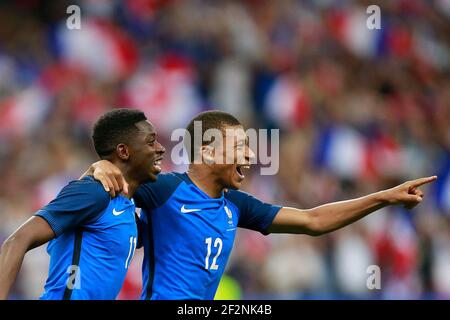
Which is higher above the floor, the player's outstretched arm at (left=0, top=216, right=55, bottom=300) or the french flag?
the french flag

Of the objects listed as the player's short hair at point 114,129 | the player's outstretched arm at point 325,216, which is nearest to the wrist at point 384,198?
the player's outstretched arm at point 325,216

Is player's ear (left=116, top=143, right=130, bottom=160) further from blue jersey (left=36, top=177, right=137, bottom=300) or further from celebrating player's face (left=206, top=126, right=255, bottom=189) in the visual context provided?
celebrating player's face (left=206, top=126, right=255, bottom=189)

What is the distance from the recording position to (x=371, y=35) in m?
11.5

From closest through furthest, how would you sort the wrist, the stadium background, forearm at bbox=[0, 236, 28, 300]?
1. forearm at bbox=[0, 236, 28, 300]
2. the wrist
3. the stadium background

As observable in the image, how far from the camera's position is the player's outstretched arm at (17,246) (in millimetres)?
4148

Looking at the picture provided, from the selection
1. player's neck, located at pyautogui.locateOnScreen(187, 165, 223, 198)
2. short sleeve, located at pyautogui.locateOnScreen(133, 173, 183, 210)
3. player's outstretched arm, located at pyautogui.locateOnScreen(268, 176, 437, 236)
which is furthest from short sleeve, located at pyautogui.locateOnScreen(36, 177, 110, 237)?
player's outstretched arm, located at pyautogui.locateOnScreen(268, 176, 437, 236)

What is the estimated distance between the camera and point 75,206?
4.47 m

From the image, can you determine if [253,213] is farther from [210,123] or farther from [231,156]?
[210,123]

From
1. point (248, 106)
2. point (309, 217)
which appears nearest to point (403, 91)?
point (248, 106)

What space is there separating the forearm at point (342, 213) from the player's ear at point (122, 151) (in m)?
1.09

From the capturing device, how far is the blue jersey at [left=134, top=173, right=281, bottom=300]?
495cm

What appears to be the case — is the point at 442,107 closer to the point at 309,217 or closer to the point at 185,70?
the point at 185,70

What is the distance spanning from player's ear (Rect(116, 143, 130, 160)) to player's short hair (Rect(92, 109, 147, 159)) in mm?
18
